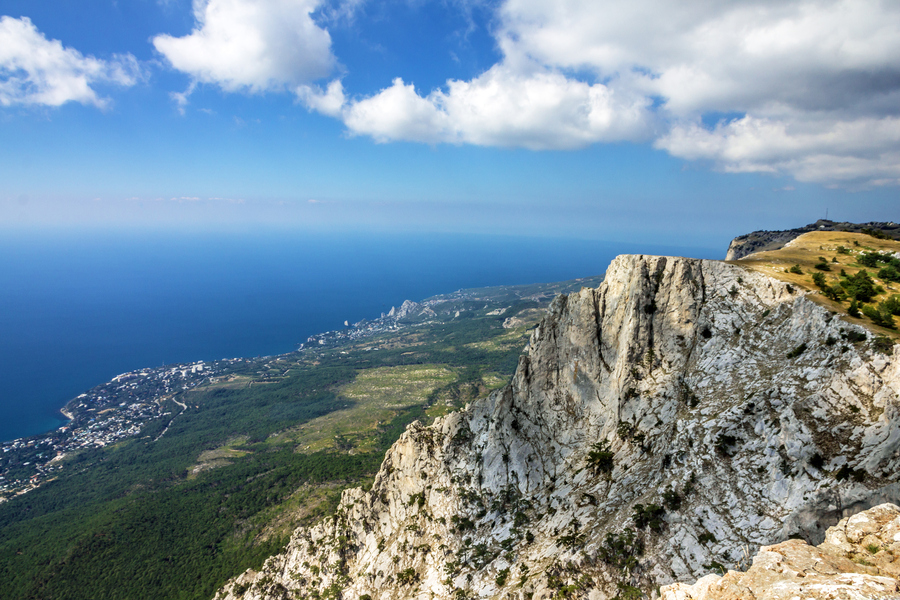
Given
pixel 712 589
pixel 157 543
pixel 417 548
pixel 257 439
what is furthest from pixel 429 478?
pixel 257 439

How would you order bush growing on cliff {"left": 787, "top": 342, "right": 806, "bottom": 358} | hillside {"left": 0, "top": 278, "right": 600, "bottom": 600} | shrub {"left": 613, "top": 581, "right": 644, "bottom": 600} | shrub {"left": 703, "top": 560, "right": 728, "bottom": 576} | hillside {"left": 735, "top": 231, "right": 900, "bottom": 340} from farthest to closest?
hillside {"left": 0, "top": 278, "right": 600, "bottom": 600}
hillside {"left": 735, "top": 231, "right": 900, "bottom": 340}
bush growing on cliff {"left": 787, "top": 342, "right": 806, "bottom": 358}
shrub {"left": 613, "top": 581, "right": 644, "bottom": 600}
shrub {"left": 703, "top": 560, "right": 728, "bottom": 576}

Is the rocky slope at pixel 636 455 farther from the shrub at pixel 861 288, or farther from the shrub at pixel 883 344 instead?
the shrub at pixel 861 288

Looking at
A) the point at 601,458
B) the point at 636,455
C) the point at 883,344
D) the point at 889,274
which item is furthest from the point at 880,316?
the point at 601,458

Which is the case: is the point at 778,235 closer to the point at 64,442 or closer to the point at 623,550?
the point at 623,550

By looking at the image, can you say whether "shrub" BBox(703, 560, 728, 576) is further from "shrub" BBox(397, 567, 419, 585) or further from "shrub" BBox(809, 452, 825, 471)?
"shrub" BBox(397, 567, 419, 585)

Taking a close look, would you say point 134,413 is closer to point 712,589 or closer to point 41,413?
point 41,413

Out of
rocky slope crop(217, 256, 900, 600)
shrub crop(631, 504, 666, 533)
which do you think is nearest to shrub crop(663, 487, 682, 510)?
rocky slope crop(217, 256, 900, 600)
